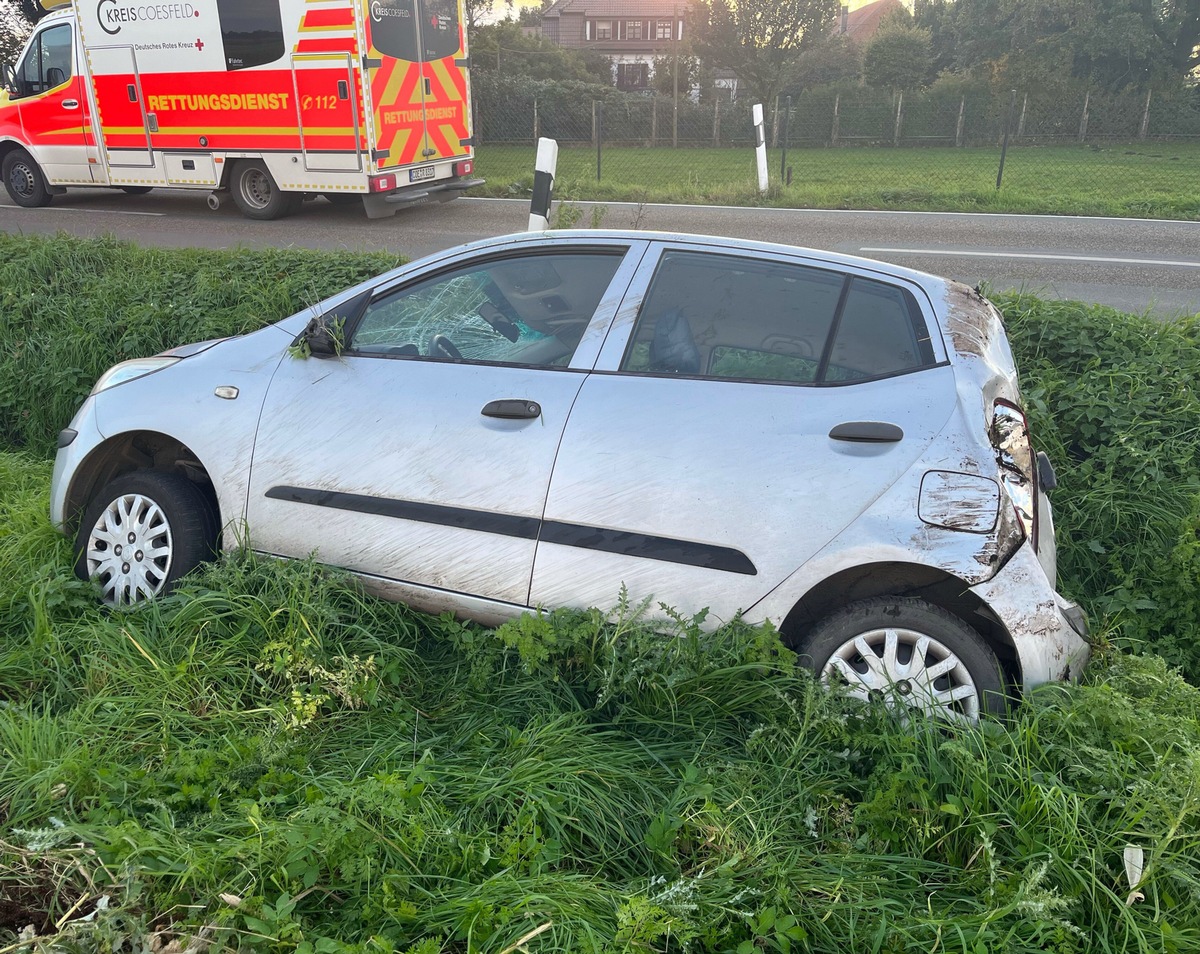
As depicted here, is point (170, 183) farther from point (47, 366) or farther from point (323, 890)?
point (323, 890)

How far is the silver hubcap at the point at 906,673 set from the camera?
2797 millimetres

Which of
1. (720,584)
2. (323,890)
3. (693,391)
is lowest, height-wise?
(323,890)

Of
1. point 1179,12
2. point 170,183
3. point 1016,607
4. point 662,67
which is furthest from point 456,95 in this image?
point 1179,12

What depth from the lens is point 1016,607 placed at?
2.76 meters

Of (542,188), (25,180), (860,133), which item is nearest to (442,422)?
(542,188)

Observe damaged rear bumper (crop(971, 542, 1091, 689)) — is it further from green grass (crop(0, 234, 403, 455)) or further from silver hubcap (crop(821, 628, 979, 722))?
green grass (crop(0, 234, 403, 455))

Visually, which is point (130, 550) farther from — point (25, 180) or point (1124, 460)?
point (25, 180)

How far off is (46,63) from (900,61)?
27880 millimetres

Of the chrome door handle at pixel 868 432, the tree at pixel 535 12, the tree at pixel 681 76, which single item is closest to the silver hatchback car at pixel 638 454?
the chrome door handle at pixel 868 432

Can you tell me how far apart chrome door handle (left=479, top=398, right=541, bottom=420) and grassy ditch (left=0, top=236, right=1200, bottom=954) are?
69 centimetres

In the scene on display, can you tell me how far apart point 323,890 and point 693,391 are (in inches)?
71.6

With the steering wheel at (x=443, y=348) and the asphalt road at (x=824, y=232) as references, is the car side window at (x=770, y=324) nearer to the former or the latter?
the steering wheel at (x=443, y=348)

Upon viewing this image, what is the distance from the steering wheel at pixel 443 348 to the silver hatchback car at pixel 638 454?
10 mm

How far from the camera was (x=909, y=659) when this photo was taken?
288 cm
